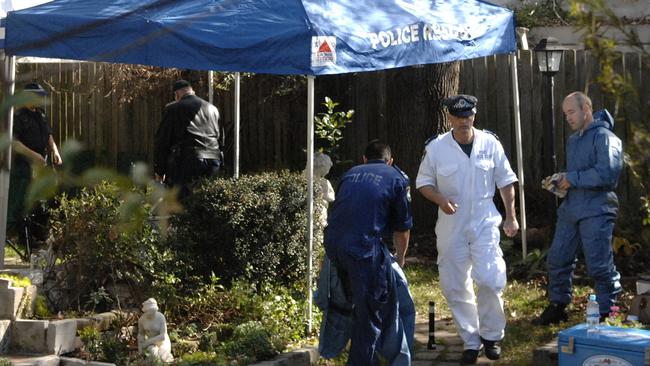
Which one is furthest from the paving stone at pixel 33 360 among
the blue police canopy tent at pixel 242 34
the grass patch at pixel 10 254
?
the grass patch at pixel 10 254

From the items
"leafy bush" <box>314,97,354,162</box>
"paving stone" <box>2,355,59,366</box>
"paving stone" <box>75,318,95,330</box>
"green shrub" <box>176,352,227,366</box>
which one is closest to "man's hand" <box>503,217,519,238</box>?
"green shrub" <box>176,352,227,366</box>

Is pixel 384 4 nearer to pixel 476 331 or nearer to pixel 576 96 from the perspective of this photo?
pixel 576 96

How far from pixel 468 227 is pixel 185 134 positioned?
3.53 meters

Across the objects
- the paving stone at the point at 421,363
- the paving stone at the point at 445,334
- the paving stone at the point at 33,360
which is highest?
the paving stone at the point at 33,360

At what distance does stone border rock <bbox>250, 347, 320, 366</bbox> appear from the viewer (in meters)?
7.29

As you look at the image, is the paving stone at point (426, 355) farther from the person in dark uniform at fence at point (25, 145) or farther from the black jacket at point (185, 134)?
the person in dark uniform at fence at point (25, 145)

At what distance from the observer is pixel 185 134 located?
10109 millimetres

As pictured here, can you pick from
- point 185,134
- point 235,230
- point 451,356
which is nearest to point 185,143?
point 185,134

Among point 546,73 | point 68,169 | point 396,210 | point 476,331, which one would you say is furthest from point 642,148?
point 546,73

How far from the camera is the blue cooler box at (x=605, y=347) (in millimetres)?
6121

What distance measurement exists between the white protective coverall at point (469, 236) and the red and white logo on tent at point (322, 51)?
3.15 ft

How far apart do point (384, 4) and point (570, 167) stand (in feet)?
6.47

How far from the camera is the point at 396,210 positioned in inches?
271

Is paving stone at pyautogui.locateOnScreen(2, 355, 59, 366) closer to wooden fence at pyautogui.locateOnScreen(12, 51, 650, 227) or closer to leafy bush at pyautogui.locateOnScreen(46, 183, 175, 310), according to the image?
leafy bush at pyautogui.locateOnScreen(46, 183, 175, 310)
